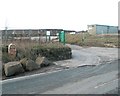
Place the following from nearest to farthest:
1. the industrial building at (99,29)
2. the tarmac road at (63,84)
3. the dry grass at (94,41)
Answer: the tarmac road at (63,84), the dry grass at (94,41), the industrial building at (99,29)

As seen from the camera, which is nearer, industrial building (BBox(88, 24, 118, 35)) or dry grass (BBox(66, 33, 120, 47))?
dry grass (BBox(66, 33, 120, 47))

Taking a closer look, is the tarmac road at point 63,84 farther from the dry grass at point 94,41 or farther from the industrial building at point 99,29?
the industrial building at point 99,29

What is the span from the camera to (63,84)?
1375 centimetres

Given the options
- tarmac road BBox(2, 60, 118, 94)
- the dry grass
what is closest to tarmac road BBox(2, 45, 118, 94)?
tarmac road BBox(2, 60, 118, 94)

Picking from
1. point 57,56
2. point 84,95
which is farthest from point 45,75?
point 57,56

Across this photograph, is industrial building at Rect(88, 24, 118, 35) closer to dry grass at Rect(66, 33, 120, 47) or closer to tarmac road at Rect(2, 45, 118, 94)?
dry grass at Rect(66, 33, 120, 47)

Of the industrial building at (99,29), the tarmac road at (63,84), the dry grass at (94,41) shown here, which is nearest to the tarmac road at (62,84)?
the tarmac road at (63,84)

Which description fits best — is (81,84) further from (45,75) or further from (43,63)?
(43,63)

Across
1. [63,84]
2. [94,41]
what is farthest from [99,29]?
[63,84]

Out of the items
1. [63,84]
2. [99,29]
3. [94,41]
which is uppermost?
[99,29]

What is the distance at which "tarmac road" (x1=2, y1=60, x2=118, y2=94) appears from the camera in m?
12.1

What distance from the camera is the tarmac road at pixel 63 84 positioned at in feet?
39.8

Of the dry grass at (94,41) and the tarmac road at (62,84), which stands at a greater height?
the tarmac road at (62,84)

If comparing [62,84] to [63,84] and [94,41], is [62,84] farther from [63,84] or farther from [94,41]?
[94,41]
